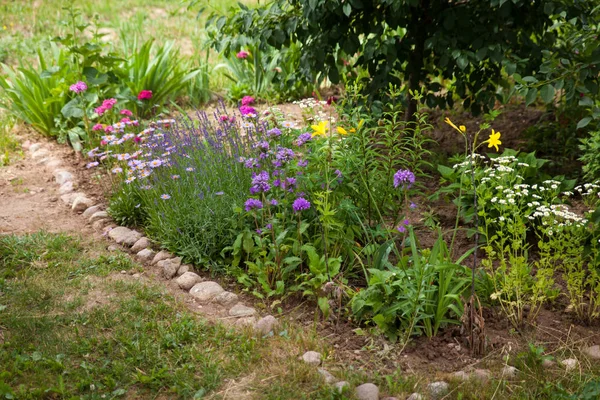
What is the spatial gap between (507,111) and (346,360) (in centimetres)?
342

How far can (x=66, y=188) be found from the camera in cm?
516

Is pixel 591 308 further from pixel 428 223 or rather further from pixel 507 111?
pixel 507 111

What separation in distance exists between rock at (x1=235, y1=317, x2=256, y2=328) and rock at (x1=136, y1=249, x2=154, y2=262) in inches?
38.1

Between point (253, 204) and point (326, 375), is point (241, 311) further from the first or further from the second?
point (326, 375)

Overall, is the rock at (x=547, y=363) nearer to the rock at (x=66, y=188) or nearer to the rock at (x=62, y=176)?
the rock at (x=66, y=188)

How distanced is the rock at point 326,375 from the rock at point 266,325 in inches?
16.0

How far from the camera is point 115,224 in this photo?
4594 millimetres

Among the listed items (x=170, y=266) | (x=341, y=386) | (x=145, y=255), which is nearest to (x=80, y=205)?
(x=145, y=255)

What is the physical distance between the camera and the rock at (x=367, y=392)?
2.84m

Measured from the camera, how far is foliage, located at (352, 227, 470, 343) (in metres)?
3.20

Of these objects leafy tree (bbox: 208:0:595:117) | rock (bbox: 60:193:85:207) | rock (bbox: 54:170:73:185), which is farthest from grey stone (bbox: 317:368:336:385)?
rock (bbox: 54:170:73:185)

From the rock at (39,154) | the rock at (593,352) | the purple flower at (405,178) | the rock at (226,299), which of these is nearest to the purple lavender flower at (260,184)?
the rock at (226,299)

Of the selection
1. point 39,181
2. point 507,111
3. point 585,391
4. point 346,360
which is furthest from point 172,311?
point 507,111

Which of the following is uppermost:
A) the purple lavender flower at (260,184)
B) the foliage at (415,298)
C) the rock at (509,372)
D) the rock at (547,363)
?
the purple lavender flower at (260,184)
